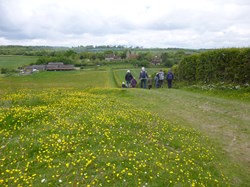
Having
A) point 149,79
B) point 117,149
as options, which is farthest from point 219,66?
point 117,149

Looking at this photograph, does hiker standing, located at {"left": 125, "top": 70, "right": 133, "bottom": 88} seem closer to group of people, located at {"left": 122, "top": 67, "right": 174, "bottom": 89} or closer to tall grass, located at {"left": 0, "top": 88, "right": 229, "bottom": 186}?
group of people, located at {"left": 122, "top": 67, "right": 174, "bottom": 89}

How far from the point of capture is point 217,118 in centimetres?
1355

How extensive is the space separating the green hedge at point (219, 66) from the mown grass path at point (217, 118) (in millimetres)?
4122

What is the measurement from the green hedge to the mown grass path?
162 inches

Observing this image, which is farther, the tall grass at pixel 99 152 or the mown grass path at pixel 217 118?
the mown grass path at pixel 217 118

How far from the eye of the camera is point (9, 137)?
27.5ft

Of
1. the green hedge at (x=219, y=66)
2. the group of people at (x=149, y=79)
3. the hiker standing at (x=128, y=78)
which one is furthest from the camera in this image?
the hiker standing at (x=128, y=78)

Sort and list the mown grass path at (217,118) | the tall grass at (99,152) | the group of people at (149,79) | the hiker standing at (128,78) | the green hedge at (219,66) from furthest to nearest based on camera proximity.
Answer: the hiker standing at (128,78)
the group of people at (149,79)
the green hedge at (219,66)
the mown grass path at (217,118)
the tall grass at (99,152)

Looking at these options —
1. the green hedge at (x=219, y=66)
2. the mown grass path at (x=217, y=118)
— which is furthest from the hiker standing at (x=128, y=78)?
the mown grass path at (x=217, y=118)

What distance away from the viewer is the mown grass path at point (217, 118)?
8.63 meters

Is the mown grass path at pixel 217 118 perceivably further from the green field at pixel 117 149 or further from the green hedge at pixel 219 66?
the green hedge at pixel 219 66

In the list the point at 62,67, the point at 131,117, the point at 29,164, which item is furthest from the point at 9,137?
the point at 62,67

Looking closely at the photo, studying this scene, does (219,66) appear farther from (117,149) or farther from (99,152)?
(99,152)

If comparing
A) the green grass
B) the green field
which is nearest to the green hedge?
the green field
